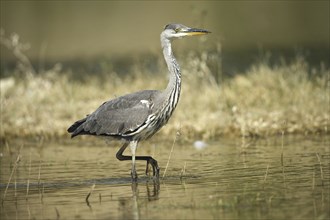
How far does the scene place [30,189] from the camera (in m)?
12.0

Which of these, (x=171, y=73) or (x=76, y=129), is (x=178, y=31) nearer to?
(x=171, y=73)

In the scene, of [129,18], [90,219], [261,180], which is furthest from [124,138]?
[129,18]

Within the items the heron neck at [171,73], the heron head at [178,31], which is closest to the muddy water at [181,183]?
the heron neck at [171,73]

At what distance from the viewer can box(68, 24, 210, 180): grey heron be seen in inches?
503

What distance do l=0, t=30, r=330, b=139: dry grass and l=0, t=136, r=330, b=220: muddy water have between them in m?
0.58

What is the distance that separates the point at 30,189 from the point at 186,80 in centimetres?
711

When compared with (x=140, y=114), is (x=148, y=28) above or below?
below

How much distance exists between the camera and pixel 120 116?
43.0 feet

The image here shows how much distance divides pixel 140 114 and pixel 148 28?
23.8 m

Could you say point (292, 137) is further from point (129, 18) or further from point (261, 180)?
point (129, 18)

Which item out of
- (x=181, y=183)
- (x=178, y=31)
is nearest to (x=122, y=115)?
(x=178, y=31)

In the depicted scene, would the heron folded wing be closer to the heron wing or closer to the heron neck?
the heron wing

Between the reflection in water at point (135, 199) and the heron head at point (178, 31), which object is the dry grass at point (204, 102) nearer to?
the heron head at point (178, 31)

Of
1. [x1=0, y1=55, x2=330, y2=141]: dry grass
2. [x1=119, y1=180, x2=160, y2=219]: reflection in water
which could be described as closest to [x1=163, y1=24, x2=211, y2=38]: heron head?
[x1=119, y1=180, x2=160, y2=219]: reflection in water
